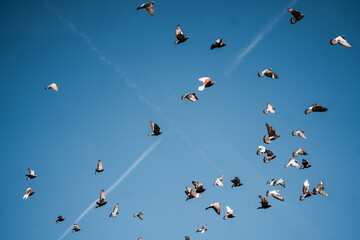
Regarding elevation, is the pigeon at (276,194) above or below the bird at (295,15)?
below

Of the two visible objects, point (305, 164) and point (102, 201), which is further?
point (102, 201)

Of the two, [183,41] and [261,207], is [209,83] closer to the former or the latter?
[183,41]

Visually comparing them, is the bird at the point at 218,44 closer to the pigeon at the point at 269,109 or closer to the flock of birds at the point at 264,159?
the flock of birds at the point at 264,159

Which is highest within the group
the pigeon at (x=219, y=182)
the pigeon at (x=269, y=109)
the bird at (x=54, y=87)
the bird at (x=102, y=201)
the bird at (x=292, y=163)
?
the bird at (x=54, y=87)

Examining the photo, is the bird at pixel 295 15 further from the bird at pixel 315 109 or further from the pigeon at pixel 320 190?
the pigeon at pixel 320 190

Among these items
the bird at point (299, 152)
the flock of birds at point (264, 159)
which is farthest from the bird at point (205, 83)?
the bird at point (299, 152)

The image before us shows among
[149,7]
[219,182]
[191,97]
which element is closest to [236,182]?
[219,182]

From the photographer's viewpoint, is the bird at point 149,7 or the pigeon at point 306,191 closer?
the bird at point 149,7

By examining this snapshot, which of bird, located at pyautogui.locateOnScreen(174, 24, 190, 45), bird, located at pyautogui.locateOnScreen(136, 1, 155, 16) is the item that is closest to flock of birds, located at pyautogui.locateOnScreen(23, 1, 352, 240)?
bird, located at pyautogui.locateOnScreen(174, 24, 190, 45)

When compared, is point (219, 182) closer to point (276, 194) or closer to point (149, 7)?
point (276, 194)

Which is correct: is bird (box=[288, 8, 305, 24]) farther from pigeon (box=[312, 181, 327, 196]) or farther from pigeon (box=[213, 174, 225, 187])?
pigeon (box=[213, 174, 225, 187])

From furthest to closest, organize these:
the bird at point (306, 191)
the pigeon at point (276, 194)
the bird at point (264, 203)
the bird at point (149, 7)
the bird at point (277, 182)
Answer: the bird at point (277, 182), the pigeon at point (276, 194), the bird at point (306, 191), the bird at point (264, 203), the bird at point (149, 7)

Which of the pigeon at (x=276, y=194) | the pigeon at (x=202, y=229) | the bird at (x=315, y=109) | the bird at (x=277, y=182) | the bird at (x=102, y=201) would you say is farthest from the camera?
the pigeon at (x=202, y=229)

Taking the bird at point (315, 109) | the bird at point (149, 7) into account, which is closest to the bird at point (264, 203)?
the bird at point (315, 109)
